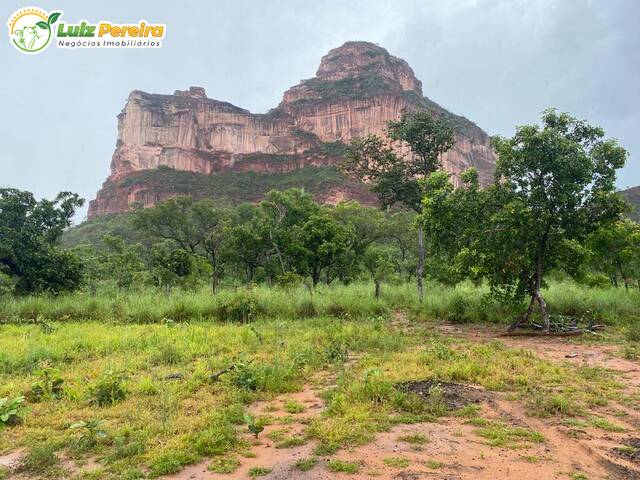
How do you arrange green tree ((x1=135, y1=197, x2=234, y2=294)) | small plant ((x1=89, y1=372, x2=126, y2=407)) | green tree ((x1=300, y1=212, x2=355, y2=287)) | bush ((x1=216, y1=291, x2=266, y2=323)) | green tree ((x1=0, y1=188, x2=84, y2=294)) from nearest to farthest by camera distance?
small plant ((x1=89, y1=372, x2=126, y2=407)) < bush ((x1=216, y1=291, x2=266, y2=323)) < green tree ((x1=0, y1=188, x2=84, y2=294)) < green tree ((x1=300, y1=212, x2=355, y2=287)) < green tree ((x1=135, y1=197, x2=234, y2=294))

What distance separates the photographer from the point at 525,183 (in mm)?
10109

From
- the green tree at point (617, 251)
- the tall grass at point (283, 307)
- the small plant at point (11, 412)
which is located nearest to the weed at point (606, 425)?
the small plant at point (11, 412)

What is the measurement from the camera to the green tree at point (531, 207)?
9.53 metres

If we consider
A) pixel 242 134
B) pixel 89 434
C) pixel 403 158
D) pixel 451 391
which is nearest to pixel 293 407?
pixel 451 391

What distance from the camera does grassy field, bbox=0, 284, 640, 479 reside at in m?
3.92

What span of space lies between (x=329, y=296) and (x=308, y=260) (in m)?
9.14

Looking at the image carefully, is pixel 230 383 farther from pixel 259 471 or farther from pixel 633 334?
pixel 633 334

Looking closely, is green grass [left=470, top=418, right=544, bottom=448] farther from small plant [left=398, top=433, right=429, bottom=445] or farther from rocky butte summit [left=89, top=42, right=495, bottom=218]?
rocky butte summit [left=89, top=42, right=495, bottom=218]

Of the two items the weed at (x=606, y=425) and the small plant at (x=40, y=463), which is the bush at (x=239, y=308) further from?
the weed at (x=606, y=425)

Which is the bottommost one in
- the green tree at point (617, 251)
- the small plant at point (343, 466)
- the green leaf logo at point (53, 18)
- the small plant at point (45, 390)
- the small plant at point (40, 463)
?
the small plant at point (343, 466)

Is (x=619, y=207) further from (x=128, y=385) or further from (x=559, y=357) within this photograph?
(x=128, y=385)

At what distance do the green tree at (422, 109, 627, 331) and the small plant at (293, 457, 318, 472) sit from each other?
7491mm

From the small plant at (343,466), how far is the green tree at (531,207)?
24.4ft

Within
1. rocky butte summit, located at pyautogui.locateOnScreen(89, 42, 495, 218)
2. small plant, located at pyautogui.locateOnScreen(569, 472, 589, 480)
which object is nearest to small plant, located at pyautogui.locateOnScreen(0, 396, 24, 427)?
small plant, located at pyautogui.locateOnScreen(569, 472, 589, 480)
